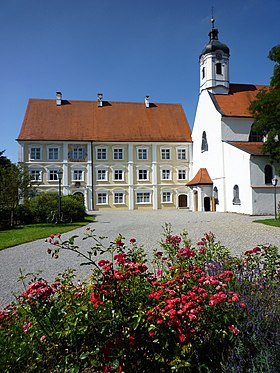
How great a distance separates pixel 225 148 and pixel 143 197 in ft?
42.0

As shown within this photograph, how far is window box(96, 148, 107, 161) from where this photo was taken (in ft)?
118

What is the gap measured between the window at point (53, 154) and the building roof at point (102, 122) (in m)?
1.38

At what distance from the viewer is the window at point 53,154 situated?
114 feet

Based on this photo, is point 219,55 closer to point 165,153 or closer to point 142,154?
point 165,153

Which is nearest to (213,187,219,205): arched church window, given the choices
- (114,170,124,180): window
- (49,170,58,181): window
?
(114,170,124,180): window

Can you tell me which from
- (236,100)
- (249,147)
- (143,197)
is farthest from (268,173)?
(143,197)

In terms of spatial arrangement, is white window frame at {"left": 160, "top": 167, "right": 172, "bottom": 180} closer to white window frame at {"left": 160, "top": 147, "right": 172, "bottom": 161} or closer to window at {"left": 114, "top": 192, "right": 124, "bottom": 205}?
white window frame at {"left": 160, "top": 147, "right": 172, "bottom": 161}

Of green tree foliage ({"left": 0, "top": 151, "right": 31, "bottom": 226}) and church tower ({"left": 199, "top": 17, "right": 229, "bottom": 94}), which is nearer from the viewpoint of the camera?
green tree foliage ({"left": 0, "top": 151, "right": 31, "bottom": 226})

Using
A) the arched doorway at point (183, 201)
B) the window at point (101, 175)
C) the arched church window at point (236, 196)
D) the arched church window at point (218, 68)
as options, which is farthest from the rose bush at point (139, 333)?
the arched church window at point (218, 68)

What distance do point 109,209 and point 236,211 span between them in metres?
15.9

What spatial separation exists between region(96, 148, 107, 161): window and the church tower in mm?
14863

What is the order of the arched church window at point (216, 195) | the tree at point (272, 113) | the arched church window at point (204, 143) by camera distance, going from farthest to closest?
the arched church window at point (204, 143) < the arched church window at point (216, 195) < the tree at point (272, 113)

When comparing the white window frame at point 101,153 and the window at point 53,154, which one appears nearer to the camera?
the window at point 53,154

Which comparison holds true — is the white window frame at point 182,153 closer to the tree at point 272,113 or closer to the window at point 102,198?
the window at point 102,198
